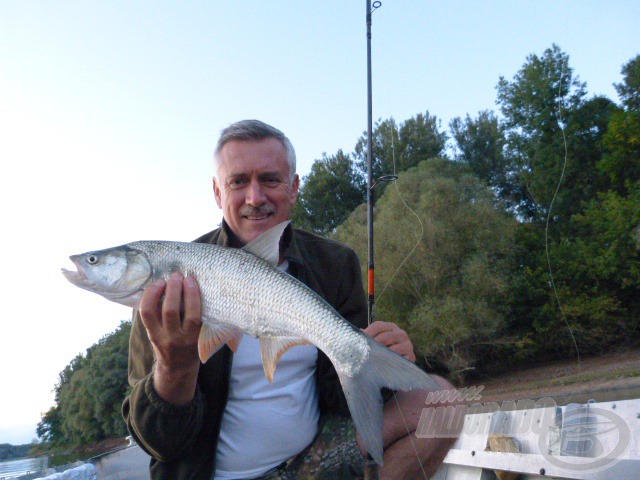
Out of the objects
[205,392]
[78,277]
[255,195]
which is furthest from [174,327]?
[255,195]

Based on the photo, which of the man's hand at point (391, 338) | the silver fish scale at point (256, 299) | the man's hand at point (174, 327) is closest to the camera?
the silver fish scale at point (256, 299)

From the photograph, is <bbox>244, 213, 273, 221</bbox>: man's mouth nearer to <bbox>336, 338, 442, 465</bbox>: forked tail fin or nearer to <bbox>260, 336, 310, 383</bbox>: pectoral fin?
<bbox>260, 336, 310, 383</bbox>: pectoral fin

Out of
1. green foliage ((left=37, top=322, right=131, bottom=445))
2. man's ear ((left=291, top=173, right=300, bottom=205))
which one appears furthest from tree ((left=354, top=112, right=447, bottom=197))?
man's ear ((left=291, top=173, right=300, bottom=205))

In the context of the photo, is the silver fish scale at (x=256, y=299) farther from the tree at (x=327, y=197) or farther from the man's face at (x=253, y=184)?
the tree at (x=327, y=197)

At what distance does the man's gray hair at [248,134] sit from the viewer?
3025 millimetres

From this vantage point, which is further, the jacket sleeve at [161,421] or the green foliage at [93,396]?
the green foliage at [93,396]

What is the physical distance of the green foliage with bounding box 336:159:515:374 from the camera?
2188 cm

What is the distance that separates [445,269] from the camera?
22766 millimetres

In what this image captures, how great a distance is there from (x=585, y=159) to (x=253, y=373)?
1279 inches

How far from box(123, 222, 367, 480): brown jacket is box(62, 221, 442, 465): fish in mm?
463

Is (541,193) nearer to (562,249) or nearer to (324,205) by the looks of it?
(562,249)

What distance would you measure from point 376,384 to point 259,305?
555mm

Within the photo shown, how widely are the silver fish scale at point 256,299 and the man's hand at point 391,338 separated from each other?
0.35 meters

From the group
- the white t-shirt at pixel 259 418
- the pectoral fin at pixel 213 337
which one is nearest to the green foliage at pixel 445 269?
the white t-shirt at pixel 259 418
